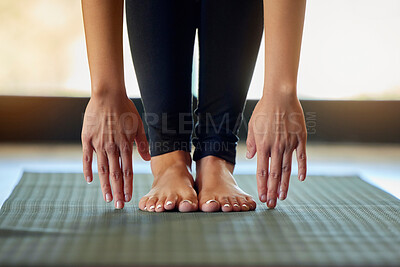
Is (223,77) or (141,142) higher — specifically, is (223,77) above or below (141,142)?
above

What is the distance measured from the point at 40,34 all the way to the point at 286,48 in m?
1.57

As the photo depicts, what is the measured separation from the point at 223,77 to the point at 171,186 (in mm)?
295

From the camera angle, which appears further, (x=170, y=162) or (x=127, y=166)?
(x=170, y=162)

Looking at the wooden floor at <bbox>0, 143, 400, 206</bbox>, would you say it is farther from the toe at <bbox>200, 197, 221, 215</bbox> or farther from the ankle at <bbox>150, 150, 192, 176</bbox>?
the toe at <bbox>200, 197, 221, 215</bbox>

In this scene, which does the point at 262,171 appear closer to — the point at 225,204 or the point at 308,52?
the point at 225,204

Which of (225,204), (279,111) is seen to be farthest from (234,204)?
(279,111)

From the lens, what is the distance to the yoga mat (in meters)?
0.72

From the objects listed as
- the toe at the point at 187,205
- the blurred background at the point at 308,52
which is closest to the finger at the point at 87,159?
the toe at the point at 187,205

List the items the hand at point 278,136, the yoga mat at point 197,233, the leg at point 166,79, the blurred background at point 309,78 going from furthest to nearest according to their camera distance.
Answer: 1. the blurred background at point 309,78
2. the leg at point 166,79
3. the hand at point 278,136
4. the yoga mat at point 197,233

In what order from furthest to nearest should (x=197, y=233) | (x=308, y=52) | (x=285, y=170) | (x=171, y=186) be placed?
(x=308, y=52) < (x=171, y=186) < (x=285, y=170) < (x=197, y=233)

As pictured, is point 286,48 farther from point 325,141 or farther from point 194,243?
point 325,141

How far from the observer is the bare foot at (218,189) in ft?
3.34

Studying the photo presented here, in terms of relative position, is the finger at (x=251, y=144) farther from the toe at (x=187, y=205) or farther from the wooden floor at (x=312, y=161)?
the wooden floor at (x=312, y=161)

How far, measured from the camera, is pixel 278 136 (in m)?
→ 0.93
